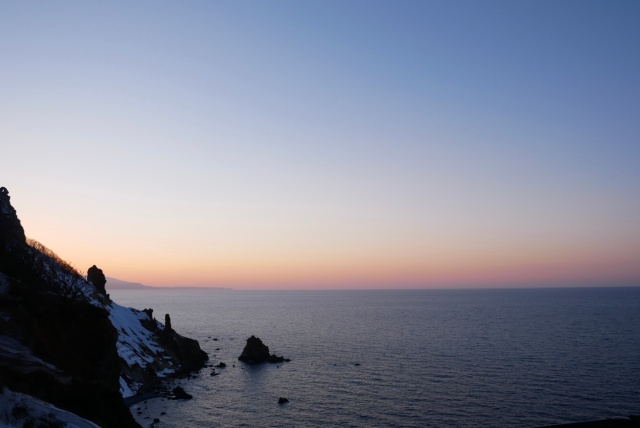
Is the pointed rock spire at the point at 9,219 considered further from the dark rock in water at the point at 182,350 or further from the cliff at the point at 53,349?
the dark rock in water at the point at 182,350

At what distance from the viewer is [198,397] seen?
56531 mm

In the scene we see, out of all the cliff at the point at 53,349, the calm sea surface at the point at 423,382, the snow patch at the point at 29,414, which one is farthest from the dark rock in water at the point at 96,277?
the snow patch at the point at 29,414

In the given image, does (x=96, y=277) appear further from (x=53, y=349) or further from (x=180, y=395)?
(x=53, y=349)

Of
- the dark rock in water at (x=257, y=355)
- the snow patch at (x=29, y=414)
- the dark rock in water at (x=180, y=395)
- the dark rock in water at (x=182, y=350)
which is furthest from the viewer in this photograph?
the dark rock in water at (x=257, y=355)

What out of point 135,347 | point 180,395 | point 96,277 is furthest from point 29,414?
point 96,277

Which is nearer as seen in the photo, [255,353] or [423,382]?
[423,382]

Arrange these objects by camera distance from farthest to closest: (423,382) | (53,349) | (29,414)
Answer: (423,382) < (53,349) < (29,414)

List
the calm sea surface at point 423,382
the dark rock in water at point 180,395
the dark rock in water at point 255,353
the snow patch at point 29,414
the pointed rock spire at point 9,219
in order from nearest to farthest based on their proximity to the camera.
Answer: the snow patch at point 29,414 < the calm sea surface at point 423,382 < the pointed rock spire at point 9,219 < the dark rock in water at point 180,395 < the dark rock in water at point 255,353

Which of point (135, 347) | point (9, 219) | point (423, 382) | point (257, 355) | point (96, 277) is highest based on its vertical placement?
point (9, 219)

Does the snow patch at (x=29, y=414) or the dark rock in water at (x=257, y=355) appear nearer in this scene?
the snow patch at (x=29, y=414)

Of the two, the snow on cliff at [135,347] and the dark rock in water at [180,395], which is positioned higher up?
the snow on cliff at [135,347]

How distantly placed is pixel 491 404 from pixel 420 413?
8.99m

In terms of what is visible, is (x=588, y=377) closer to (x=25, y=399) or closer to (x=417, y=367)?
(x=417, y=367)

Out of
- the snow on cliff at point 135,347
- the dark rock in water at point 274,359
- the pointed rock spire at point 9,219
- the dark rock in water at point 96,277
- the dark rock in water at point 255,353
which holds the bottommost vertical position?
the dark rock in water at point 274,359
